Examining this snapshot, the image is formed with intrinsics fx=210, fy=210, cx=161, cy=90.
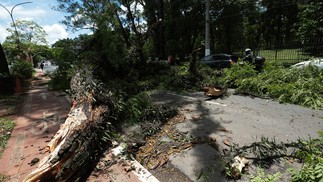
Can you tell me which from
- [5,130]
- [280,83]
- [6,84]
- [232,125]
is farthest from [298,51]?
[6,84]

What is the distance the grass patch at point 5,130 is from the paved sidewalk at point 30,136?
0.27 ft

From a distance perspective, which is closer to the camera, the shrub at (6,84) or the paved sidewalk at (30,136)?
the paved sidewalk at (30,136)

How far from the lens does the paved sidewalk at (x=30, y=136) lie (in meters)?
3.23

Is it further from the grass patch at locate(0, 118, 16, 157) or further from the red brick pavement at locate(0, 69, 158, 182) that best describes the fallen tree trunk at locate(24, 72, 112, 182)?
the grass patch at locate(0, 118, 16, 157)

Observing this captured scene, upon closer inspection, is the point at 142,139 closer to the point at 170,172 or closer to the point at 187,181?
the point at 170,172

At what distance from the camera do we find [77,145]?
283cm

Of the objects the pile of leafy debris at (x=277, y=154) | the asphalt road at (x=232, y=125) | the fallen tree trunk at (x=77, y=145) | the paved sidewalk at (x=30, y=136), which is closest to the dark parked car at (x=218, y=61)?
the asphalt road at (x=232, y=125)

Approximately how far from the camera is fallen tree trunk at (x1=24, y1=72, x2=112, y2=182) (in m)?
2.47

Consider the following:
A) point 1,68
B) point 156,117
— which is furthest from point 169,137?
point 1,68

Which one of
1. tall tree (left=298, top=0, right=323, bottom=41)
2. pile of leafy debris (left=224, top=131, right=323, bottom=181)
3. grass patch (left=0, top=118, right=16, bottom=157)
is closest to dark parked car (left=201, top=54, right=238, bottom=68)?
tall tree (left=298, top=0, right=323, bottom=41)

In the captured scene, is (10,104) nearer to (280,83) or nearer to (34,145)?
(34,145)

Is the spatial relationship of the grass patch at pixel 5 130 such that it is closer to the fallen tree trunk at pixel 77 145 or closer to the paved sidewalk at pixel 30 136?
the paved sidewalk at pixel 30 136

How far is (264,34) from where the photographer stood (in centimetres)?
3547

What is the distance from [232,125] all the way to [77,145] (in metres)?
2.83
